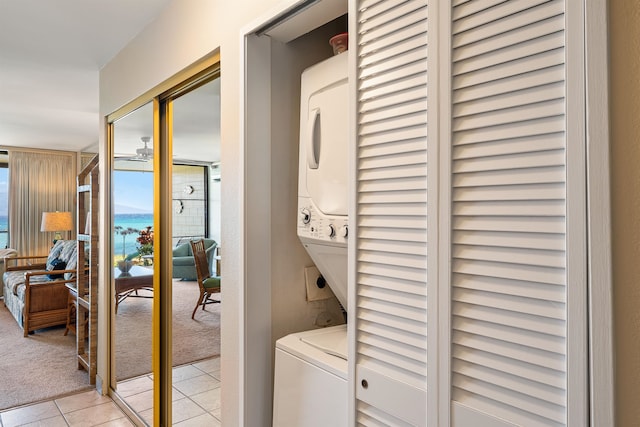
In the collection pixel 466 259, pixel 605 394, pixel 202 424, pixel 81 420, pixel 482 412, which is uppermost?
pixel 466 259

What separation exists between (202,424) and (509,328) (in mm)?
1984

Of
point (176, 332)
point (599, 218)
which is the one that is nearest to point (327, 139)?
point (599, 218)

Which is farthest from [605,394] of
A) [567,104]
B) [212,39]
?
[212,39]

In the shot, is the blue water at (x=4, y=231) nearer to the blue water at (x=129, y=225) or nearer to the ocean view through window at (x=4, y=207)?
the ocean view through window at (x=4, y=207)

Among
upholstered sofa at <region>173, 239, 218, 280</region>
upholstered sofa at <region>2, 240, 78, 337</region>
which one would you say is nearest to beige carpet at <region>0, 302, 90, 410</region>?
upholstered sofa at <region>2, 240, 78, 337</region>

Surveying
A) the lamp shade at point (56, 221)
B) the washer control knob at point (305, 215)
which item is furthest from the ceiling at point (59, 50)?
the lamp shade at point (56, 221)

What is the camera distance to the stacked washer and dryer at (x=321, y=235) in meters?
1.34

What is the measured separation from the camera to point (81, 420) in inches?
114

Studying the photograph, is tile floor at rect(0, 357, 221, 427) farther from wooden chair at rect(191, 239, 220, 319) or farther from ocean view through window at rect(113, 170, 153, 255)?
ocean view through window at rect(113, 170, 153, 255)

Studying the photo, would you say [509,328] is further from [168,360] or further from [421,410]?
[168,360]

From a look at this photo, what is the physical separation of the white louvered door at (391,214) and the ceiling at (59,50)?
164 centimetres

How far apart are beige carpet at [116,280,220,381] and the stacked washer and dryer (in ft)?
2.22

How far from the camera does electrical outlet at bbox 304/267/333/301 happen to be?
1.78 metres

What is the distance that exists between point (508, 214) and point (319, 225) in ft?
2.45
